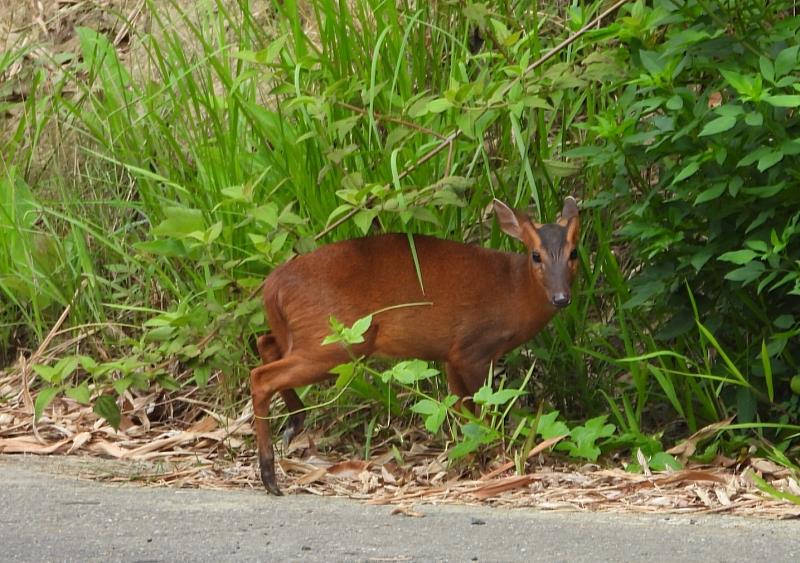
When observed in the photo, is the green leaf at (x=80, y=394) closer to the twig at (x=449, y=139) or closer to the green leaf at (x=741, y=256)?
the twig at (x=449, y=139)

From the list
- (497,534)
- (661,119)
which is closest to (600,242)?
(661,119)

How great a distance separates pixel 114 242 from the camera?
22.7 feet

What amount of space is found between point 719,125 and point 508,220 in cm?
111

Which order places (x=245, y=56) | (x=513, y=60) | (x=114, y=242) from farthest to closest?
(x=114, y=242)
(x=513, y=60)
(x=245, y=56)

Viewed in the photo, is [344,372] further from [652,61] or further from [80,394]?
[652,61]

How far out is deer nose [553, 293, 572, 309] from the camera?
5.33 metres

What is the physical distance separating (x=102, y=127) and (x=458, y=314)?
8.60 feet

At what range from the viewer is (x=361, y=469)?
543 cm

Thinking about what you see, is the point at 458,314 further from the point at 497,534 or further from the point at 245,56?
the point at 497,534

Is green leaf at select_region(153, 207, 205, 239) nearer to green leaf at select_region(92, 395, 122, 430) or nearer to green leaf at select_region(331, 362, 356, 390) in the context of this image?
green leaf at select_region(92, 395, 122, 430)

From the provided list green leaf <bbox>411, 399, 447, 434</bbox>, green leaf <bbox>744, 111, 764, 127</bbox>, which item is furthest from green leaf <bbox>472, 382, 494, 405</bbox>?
green leaf <bbox>744, 111, 764, 127</bbox>

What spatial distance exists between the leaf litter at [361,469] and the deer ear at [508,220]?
87 centimetres

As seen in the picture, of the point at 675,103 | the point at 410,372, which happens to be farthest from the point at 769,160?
the point at 410,372

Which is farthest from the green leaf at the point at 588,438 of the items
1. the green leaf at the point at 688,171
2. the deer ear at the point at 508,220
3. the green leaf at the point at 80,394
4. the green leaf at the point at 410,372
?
the green leaf at the point at 80,394
